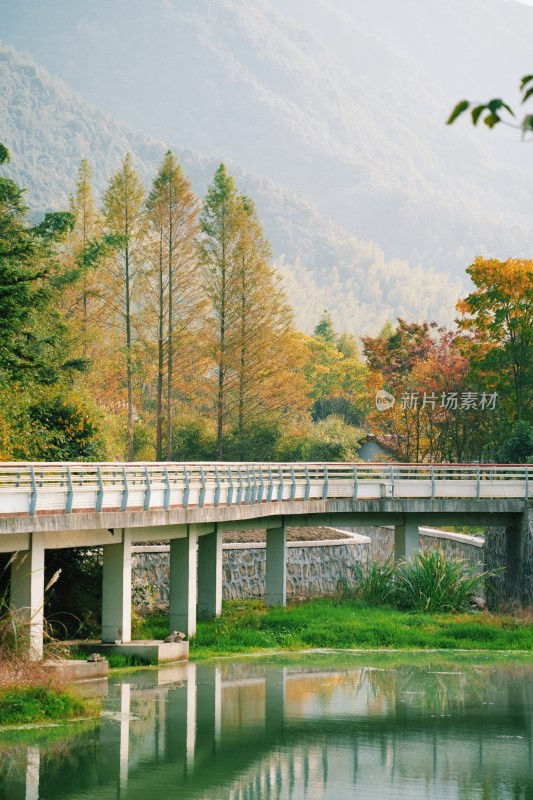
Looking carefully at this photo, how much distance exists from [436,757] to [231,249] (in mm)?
44913

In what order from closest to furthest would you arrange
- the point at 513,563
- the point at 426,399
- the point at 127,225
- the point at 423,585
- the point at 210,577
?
the point at 210,577, the point at 423,585, the point at 513,563, the point at 127,225, the point at 426,399

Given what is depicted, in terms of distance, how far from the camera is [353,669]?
97.6 feet

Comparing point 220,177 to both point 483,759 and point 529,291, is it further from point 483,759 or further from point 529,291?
point 483,759

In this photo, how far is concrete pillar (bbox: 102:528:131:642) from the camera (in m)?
29.8

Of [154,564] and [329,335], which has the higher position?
[329,335]

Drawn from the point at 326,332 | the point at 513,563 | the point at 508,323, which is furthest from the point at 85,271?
the point at 326,332

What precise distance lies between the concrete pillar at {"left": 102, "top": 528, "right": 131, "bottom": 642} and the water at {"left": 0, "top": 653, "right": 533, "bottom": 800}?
180 centimetres

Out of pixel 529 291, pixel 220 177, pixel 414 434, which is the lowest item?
pixel 414 434

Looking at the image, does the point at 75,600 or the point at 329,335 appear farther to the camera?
the point at 329,335

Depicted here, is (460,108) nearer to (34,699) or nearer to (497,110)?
(497,110)

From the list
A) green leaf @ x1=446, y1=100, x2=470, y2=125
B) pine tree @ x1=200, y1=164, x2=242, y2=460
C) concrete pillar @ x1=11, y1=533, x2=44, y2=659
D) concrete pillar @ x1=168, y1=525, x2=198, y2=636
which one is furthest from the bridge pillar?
green leaf @ x1=446, y1=100, x2=470, y2=125

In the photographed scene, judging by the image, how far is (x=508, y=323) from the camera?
60.1 meters

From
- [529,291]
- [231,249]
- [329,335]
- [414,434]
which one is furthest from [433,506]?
[329,335]

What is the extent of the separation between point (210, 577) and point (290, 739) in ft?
49.1
